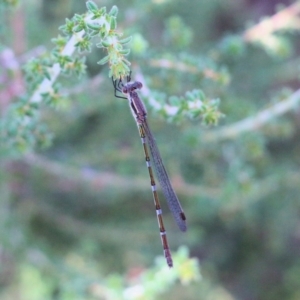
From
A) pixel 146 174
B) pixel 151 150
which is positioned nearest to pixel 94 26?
pixel 151 150

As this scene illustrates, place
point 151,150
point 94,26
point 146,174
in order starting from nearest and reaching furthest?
point 94,26 → point 151,150 → point 146,174

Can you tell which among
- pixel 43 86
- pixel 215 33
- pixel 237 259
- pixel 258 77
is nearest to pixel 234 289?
pixel 237 259

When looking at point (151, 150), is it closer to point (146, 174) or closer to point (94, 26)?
point (146, 174)

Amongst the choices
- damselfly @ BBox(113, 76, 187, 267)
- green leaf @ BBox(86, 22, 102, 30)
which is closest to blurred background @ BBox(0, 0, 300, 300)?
damselfly @ BBox(113, 76, 187, 267)

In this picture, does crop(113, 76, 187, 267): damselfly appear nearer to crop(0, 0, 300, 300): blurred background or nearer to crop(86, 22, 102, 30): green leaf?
crop(0, 0, 300, 300): blurred background

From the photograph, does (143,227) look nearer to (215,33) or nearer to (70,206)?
(70,206)

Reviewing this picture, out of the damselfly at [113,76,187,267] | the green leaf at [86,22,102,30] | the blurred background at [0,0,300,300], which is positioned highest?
the blurred background at [0,0,300,300]

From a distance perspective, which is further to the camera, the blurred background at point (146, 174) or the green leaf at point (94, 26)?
the blurred background at point (146, 174)

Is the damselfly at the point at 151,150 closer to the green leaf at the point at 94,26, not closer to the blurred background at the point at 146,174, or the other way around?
the blurred background at the point at 146,174

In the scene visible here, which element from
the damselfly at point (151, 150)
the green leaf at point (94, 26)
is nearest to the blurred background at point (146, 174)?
the damselfly at point (151, 150)
